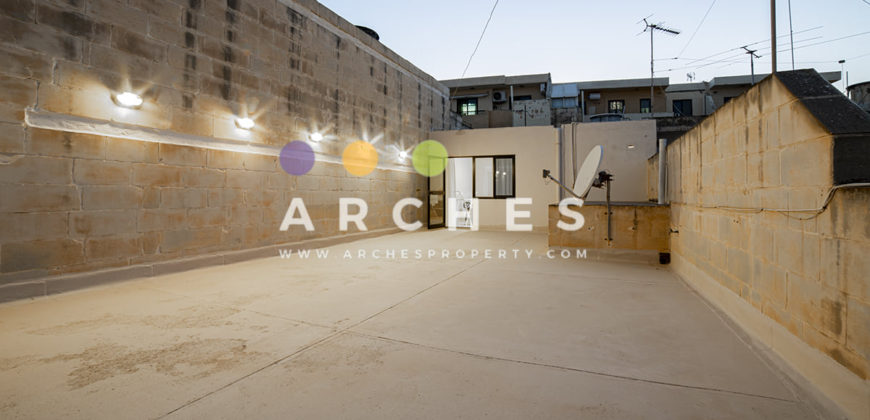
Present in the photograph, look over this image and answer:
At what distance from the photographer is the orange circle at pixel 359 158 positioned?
22.9 ft

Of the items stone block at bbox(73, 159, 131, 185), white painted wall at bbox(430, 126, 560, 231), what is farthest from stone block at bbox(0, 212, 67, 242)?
white painted wall at bbox(430, 126, 560, 231)

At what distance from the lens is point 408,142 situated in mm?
9172

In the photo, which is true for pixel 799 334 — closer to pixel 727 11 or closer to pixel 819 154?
pixel 819 154

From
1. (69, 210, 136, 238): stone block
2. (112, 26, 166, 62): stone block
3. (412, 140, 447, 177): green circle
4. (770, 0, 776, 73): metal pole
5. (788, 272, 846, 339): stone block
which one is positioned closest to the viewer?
(788, 272, 846, 339): stone block

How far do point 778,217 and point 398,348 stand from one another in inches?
87.2

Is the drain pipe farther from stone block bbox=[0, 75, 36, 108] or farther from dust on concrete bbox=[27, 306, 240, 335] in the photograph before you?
stone block bbox=[0, 75, 36, 108]

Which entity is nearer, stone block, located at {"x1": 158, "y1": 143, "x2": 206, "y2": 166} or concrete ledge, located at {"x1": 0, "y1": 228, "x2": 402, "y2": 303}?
concrete ledge, located at {"x1": 0, "y1": 228, "x2": 402, "y2": 303}

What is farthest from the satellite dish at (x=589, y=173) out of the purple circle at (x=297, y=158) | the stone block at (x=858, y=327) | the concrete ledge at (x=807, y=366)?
the purple circle at (x=297, y=158)

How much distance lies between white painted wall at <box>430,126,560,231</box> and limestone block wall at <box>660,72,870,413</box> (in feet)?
19.3

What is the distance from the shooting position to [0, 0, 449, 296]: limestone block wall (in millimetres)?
3111

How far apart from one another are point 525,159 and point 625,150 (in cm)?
220

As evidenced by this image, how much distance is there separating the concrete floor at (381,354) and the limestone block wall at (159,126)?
0.69 meters

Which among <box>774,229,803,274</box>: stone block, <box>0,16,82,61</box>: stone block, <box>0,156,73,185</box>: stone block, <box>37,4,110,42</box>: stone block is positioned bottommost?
<box>774,229,803,274</box>: stone block

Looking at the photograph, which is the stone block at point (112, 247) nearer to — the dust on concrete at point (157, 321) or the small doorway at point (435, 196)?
the dust on concrete at point (157, 321)
